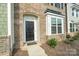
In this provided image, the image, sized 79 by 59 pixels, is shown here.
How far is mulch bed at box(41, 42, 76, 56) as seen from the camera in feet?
11.4

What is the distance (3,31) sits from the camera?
11.2 ft

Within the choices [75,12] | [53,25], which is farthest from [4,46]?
[75,12]

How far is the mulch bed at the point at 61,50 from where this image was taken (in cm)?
348

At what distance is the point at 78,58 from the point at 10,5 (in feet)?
6.27

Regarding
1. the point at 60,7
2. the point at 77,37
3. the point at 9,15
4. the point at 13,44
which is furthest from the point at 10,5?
the point at 77,37

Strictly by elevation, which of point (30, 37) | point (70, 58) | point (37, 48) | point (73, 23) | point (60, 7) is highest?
point (60, 7)

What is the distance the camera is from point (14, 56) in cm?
342

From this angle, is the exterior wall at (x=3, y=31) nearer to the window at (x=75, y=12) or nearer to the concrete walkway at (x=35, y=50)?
the concrete walkway at (x=35, y=50)

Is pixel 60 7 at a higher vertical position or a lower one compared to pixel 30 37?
higher

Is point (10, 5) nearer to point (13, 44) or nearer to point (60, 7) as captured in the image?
point (13, 44)

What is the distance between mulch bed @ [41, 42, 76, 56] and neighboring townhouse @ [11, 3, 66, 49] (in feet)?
0.44

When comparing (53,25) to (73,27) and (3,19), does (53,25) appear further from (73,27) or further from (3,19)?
(3,19)

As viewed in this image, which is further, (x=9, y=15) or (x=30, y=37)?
(x=30, y=37)

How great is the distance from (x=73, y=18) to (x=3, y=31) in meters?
1.60
